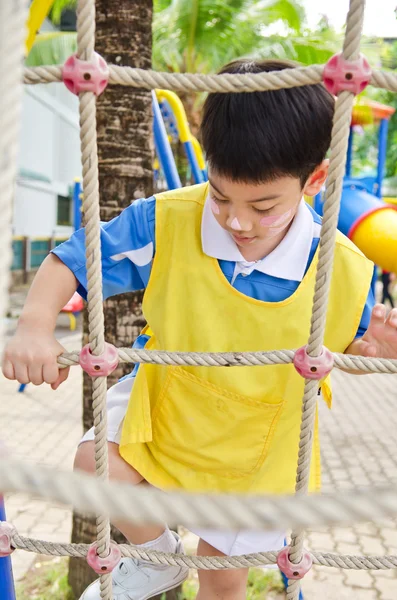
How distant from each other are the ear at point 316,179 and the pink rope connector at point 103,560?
2.30 ft

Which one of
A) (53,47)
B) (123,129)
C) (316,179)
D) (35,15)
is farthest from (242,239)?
(53,47)

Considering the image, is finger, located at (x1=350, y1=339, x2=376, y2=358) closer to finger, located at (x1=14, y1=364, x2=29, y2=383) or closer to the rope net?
the rope net

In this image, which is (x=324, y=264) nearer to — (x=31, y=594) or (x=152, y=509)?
(x=152, y=509)

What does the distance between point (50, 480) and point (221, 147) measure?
73cm

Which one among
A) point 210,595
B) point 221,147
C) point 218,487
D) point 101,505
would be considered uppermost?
point 221,147

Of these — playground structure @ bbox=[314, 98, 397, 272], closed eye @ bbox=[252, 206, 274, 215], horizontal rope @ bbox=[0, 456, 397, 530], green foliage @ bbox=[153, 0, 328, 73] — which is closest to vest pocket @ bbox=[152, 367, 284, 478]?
closed eye @ bbox=[252, 206, 274, 215]

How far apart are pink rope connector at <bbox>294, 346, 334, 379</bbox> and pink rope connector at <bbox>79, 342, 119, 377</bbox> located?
281 millimetres

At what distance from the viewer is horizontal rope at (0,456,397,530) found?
1.27 feet

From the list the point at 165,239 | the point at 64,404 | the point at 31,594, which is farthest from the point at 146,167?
the point at 64,404

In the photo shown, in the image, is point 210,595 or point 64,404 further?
point 64,404

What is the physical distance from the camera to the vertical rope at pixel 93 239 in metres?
0.79

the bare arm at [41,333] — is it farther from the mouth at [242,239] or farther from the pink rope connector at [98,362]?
the mouth at [242,239]

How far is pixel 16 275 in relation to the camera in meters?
9.91

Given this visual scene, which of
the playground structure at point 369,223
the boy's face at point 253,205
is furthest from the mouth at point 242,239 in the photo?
the playground structure at point 369,223
